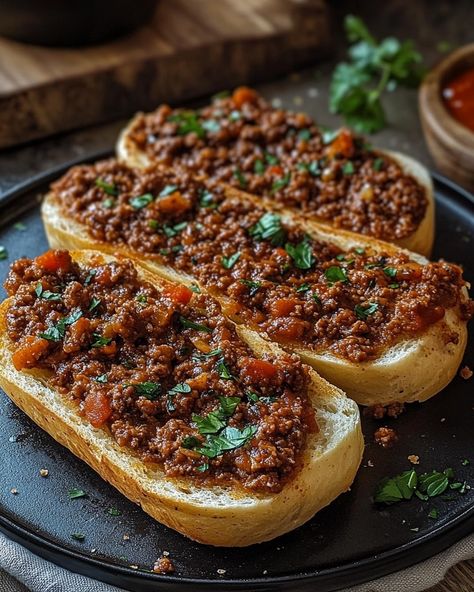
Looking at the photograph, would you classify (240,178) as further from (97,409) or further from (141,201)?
(97,409)

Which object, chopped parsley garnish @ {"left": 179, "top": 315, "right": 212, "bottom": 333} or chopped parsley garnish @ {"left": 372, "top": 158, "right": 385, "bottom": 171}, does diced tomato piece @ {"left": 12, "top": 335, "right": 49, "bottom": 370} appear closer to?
chopped parsley garnish @ {"left": 179, "top": 315, "right": 212, "bottom": 333}

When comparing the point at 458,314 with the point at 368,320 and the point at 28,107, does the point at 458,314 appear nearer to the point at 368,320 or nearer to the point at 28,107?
the point at 368,320

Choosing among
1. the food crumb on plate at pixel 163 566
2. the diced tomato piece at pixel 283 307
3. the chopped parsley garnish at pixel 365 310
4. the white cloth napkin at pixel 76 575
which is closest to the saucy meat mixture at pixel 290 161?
the chopped parsley garnish at pixel 365 310

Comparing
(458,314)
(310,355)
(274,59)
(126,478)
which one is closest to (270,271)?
(310,355)

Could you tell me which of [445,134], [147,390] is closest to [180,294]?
[147,390]

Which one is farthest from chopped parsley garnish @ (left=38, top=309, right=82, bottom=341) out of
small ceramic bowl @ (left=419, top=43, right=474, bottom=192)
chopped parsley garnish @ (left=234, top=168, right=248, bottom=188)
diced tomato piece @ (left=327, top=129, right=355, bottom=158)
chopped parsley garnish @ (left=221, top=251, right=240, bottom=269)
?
small ceramic bowl @ (left=419, top=43, right=474, bottom=192)
